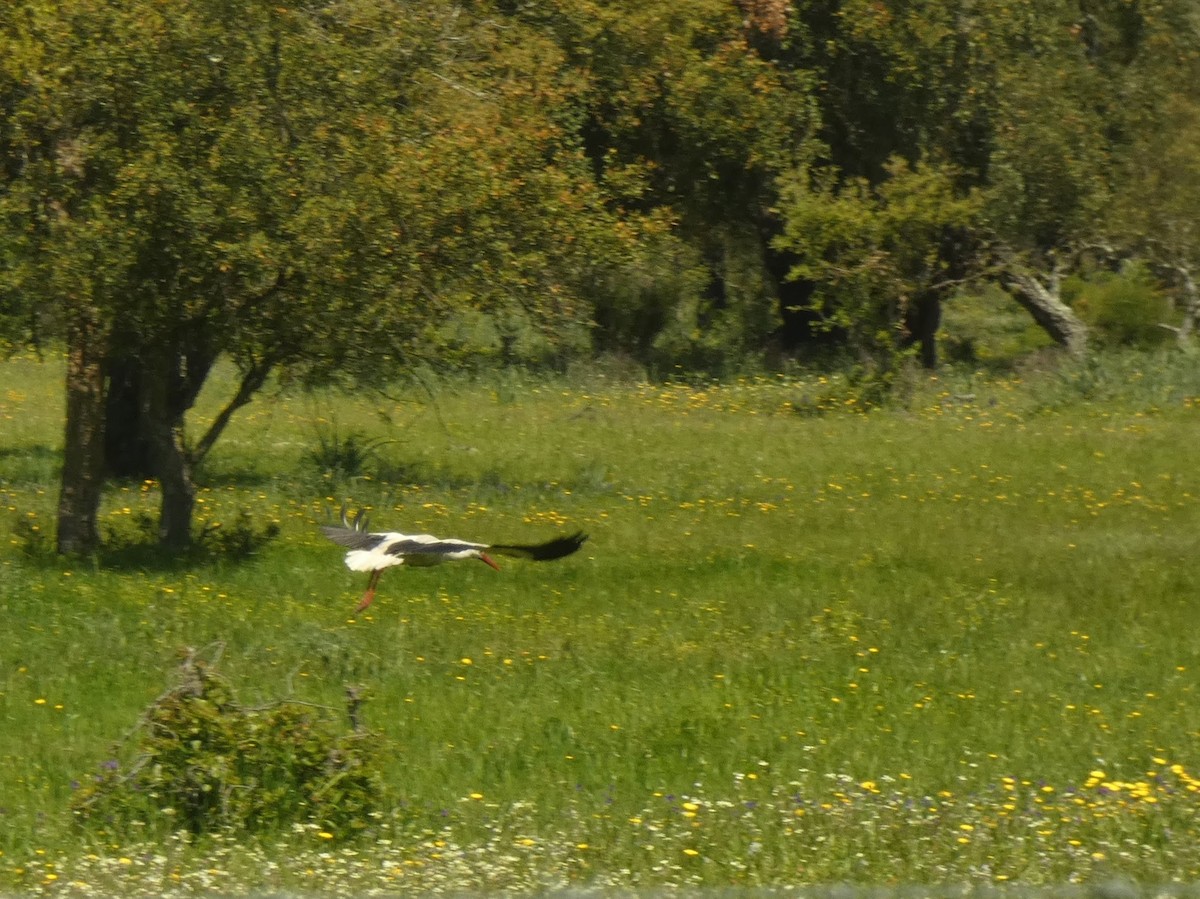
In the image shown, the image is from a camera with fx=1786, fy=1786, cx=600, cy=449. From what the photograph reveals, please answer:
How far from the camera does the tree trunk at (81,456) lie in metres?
12.2

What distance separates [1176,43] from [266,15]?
2368 cm

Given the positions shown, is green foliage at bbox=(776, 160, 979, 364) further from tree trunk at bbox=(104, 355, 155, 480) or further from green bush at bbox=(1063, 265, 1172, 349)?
tree trunk at bbox=(104, 355, 155, 480)

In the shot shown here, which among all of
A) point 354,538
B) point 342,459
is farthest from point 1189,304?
point 354,538

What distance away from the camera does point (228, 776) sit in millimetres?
6898

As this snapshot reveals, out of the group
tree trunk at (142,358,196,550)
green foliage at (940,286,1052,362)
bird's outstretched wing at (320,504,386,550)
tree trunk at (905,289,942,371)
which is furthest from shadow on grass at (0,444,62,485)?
green foliage at (940,286,1052,362)

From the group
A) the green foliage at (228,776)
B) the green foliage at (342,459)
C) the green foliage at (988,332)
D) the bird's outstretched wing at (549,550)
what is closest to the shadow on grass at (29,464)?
the green foliage at (342,459)

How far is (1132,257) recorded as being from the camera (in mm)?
31203

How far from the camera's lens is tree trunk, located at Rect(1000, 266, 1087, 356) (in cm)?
2700

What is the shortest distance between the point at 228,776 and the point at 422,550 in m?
1.33

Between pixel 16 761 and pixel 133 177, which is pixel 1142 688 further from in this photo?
pixel 133 177

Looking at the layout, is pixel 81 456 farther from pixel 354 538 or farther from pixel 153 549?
pixel 354 538

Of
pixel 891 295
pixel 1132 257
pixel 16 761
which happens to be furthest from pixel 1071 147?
pixel 16 761

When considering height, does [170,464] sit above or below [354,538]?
below

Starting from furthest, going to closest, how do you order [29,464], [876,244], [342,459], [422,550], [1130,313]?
[1130,313] → [876,244] → [29,464] → [342,459] → [422,550]
